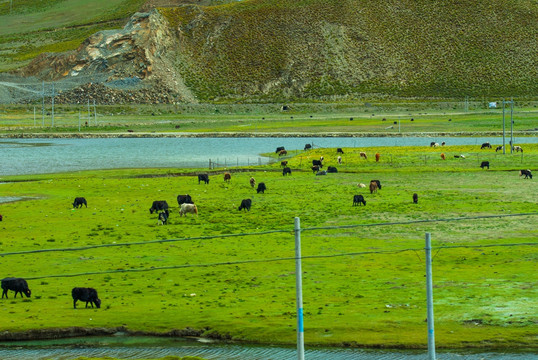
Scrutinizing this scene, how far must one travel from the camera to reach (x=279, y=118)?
159m

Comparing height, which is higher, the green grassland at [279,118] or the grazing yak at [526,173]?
the green grassland at [279,118]

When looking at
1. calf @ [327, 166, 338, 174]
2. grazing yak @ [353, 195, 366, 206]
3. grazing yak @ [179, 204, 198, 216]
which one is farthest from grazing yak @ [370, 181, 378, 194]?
calf @ [327, 166, 338, 174]

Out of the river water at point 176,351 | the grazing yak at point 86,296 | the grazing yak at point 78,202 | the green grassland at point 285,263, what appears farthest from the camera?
the grazing yak at point 78,202

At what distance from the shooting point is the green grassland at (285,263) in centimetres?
2138

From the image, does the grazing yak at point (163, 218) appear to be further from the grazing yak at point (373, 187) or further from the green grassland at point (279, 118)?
the green grassland at point (279, 118)

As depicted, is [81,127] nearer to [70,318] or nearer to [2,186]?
[2,186]

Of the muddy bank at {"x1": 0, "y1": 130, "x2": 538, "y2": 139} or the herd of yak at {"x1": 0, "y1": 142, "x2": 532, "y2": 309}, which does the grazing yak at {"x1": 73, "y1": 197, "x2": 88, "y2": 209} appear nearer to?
the herd of yak at {"x1": 0, "y1": 142, "x2": 532, "y2": 309}

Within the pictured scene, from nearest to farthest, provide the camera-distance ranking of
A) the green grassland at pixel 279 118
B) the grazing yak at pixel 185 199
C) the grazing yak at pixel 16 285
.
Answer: the grazing yak at pixel 16 285 < the grazing yak at pixel 185 199 < the green grassland at pixel 279 118

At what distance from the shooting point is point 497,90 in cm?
19112

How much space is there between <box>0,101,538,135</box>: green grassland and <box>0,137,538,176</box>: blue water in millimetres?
13191

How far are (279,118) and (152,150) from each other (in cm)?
6153

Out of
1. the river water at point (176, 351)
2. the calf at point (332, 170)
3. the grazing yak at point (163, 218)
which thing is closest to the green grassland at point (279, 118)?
the calf at point (332, 170)

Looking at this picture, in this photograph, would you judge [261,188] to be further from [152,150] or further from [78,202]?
[152,150]

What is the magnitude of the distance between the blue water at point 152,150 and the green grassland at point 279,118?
13191mm
